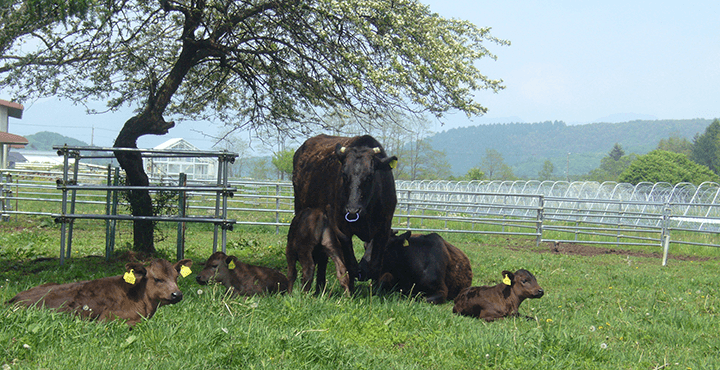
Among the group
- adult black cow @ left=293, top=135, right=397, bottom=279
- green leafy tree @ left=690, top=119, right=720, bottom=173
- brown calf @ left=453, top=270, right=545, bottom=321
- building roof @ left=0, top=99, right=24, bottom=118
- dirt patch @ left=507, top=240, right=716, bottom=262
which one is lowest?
dirt patch @ left=507, top=240, right=716, bottom=262

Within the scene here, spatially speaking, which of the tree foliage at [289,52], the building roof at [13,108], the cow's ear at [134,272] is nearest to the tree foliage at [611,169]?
the building roof at [13,108]

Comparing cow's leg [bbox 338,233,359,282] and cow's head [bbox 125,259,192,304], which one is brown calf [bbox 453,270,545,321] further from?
cow's head [bbox 125,259,192,304]

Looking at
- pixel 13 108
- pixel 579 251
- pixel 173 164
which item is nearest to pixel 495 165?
pixel 13 108

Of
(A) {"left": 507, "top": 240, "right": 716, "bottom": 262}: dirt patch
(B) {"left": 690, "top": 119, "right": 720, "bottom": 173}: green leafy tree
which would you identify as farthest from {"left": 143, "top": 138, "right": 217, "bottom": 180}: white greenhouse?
(B) {"left": 690, "top": 119, "right": 720, "bottom": 173}: green leafy tree

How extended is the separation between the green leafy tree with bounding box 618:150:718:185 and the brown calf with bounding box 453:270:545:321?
230ft

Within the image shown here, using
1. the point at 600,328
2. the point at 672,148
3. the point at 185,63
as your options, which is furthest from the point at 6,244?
the point at 672,148

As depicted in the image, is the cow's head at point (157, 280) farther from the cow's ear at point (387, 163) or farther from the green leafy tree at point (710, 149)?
the green leafy tree at point (710, 149)

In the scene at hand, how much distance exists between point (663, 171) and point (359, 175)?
73520 millimetres

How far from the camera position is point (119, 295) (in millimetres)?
4715

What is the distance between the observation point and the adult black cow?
6441 millimetres

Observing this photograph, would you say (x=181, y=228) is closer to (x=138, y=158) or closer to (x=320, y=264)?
(x=138, y=158)

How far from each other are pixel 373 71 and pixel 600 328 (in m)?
4.97

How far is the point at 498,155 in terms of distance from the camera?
5507 inches

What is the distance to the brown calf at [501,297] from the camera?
598cm
